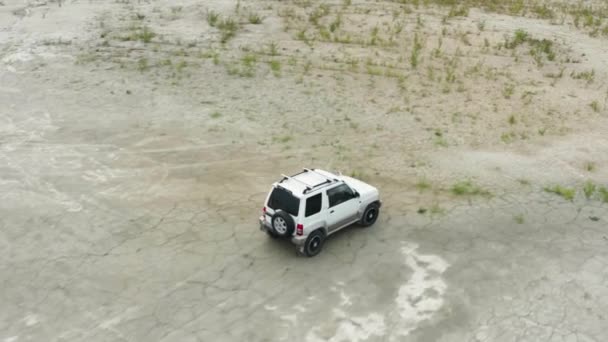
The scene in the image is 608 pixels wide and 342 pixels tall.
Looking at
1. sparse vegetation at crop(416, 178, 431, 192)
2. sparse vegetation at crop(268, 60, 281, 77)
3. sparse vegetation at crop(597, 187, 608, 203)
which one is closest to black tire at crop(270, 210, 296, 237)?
sparse vegetation at crop(416, 178, 431, 192)

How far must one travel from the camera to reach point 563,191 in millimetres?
15578

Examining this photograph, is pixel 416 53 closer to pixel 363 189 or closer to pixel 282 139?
pixel 282 139

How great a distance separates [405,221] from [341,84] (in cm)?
921

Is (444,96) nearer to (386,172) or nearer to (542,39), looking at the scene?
(386,172)

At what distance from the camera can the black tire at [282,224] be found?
1218cm

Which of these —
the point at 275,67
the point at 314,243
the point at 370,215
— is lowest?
the point at 314,243

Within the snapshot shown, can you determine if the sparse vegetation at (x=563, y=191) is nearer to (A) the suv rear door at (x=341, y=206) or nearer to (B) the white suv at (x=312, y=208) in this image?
(B) the white suv at (x=312, y=208)

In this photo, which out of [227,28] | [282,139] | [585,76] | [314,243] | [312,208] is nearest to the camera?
[312,208]

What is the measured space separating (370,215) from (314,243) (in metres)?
1.92

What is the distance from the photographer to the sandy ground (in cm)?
1134

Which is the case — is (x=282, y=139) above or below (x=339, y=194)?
below

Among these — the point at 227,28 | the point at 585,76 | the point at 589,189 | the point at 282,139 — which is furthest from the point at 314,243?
the point at 227,28

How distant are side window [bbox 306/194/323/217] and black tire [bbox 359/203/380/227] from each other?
1540 millimetres

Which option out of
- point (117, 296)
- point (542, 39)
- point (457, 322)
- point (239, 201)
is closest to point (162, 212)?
point (239, 201)
